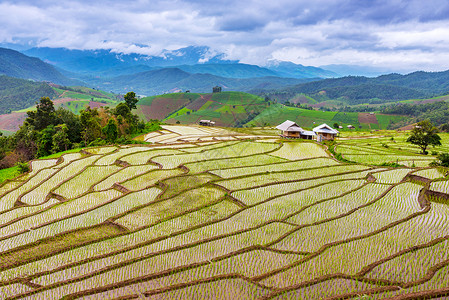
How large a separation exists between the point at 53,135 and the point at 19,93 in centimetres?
15057

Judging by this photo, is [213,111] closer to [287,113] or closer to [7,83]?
[287,113]

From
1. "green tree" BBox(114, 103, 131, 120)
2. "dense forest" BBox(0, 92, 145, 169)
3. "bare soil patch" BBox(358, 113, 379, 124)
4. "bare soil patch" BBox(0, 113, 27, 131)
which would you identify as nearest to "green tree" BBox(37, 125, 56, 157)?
"dense forest" BBox(0, 92, 145, 169)

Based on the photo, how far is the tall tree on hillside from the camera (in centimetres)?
3706

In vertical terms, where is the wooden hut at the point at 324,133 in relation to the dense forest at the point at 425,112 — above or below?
below

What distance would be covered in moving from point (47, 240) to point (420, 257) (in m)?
13.7

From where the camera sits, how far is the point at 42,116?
37.5 m

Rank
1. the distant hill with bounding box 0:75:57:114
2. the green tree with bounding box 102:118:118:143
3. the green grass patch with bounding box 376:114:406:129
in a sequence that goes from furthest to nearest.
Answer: the distant hill with bounding box 0:75:57:114 → the green grass patch with bounding box 376:114:406:129 → the green tree with bounding box 102:118:118:143

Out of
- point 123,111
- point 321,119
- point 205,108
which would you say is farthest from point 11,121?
point 321,119

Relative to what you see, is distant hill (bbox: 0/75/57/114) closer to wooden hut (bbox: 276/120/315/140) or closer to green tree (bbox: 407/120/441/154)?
wooden hut (bbox: 276/120/315/140)

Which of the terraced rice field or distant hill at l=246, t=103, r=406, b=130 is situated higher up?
distant hill at l=246, t=103, r=406, b=130

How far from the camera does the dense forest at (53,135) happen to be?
33062mm

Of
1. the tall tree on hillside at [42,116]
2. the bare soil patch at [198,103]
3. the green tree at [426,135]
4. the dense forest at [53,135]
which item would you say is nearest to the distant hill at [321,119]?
Answer: the bare soil patch at [198,103]

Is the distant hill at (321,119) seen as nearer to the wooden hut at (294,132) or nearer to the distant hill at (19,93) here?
the wooden hut at (294,132)

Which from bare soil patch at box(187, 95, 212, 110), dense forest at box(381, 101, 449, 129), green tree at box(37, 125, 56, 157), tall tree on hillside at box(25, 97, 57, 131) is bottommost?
green tree at box(37, 125, 56, 157)
